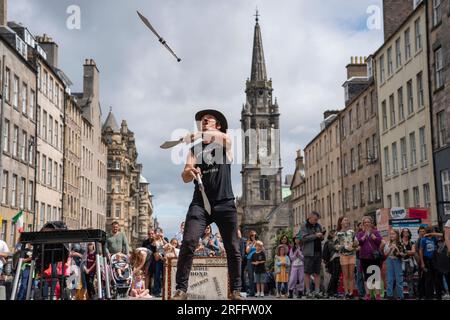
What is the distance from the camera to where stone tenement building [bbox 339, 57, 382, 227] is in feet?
148

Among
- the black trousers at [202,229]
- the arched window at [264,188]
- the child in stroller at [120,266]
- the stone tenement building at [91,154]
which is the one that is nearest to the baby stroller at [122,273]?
the child in stroller at [120,266]

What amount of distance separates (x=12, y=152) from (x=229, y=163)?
36.4 metres

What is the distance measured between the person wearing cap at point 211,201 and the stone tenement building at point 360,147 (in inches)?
1406

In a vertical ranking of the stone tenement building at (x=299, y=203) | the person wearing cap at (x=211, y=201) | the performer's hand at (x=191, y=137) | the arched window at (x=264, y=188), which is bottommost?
the person wearing cap at (x=211, y=201)

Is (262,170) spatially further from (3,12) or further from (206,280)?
(206,280)

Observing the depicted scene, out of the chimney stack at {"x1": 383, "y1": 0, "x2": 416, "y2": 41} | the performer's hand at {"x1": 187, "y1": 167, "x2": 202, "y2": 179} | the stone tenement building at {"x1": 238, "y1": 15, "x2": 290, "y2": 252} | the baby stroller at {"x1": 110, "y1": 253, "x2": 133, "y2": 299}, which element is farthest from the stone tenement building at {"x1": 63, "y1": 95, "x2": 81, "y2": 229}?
the stone tenement building at {"x1": 238, "y1": 15, "x2": 290, "y2": 252}

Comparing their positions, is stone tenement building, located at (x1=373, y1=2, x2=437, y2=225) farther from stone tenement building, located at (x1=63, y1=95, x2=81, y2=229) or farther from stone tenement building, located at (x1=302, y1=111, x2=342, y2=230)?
stone tenement building, located at (x1=63, y1=95, x2=81, y2=229)

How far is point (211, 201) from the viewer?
7.40 metres

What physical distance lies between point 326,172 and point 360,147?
13.0m

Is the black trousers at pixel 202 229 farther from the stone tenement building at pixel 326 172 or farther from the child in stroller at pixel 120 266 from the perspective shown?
the stone tenement building at pixel 326 172

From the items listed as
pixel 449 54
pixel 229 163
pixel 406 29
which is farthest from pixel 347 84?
pixel 229 163

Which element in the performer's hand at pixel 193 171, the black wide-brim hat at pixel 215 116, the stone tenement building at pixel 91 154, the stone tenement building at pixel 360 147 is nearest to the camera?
the performer's hand at pixel 193 171

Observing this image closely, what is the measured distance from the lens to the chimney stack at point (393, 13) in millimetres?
42787
